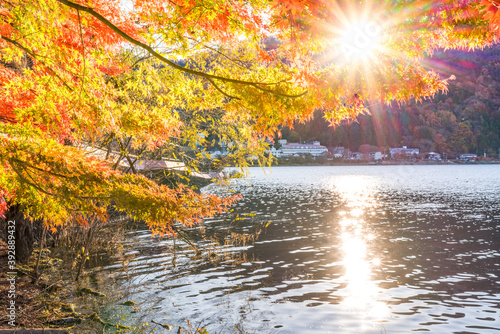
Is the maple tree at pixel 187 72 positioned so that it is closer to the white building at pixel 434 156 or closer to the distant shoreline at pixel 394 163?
the distant shoreline at pixel 394 163

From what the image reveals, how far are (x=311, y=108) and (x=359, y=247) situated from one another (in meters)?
14.3

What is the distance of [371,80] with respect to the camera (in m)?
6.53

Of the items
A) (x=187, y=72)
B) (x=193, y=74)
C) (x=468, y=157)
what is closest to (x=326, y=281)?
(x=193, y=74)

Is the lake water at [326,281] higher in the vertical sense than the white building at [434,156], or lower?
lower

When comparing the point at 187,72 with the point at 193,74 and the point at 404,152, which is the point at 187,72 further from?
the point at 404,152

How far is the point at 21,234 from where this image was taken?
11.6m

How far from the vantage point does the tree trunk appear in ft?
36.5

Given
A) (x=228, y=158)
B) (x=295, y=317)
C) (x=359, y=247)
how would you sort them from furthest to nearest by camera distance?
(x=359, y=247) → (x=228, y=158) → (x=295, y=317)

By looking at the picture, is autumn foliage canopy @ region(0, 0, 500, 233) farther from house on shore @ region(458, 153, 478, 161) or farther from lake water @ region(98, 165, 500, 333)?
house on shore @ region(458, 153, 478, 161)

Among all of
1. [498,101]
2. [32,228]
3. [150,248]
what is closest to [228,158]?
[32,228]

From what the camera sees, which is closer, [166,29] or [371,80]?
[166,29]

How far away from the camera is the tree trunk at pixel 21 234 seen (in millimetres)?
11117

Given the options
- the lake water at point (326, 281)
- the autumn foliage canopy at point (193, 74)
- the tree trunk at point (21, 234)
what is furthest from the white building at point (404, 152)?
the autumn foliage canopy at point (193, 74)

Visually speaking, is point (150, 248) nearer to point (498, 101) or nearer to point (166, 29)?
point (166, 29)
